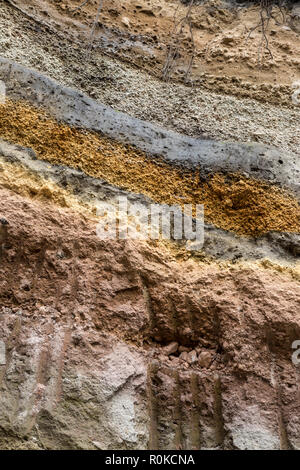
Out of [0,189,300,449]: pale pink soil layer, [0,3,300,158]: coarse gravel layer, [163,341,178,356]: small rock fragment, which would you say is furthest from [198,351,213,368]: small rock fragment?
[0,3,300,158]: coarse gravel layer

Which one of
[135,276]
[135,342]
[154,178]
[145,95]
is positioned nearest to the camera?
[135,342]

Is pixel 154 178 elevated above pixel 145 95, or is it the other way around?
pixel 145 95

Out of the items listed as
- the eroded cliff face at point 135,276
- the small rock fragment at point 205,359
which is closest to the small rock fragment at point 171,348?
the eroded cliff face at point 135,276

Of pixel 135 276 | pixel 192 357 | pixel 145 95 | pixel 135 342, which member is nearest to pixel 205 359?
pixel 192 357

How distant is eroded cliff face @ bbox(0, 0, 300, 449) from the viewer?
2062 mm

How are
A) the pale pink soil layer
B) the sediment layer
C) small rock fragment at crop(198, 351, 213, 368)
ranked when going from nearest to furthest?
1. the pale pink soil layer
2. small rock fragment at crop(198, 351, 213, 368)
3. the sediment layer

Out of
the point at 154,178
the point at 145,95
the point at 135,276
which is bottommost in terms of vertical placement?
the point at 135,276

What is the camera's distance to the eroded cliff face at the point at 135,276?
2062 millimetres

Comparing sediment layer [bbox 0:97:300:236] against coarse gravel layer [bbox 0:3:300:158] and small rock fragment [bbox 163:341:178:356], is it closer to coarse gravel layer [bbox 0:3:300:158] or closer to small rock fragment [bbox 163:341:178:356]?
coarse gravel layer [bbox 0:3:300:158]

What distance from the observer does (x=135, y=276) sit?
7.86 ft

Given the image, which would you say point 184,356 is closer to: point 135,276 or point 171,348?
point 171,348

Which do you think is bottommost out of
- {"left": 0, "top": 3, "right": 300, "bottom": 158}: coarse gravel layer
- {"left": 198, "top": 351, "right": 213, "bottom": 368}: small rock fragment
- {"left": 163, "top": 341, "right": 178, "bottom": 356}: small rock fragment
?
{"left": 198, "top": 351, "right": 213, "bottom": 368}: small rock fragment
